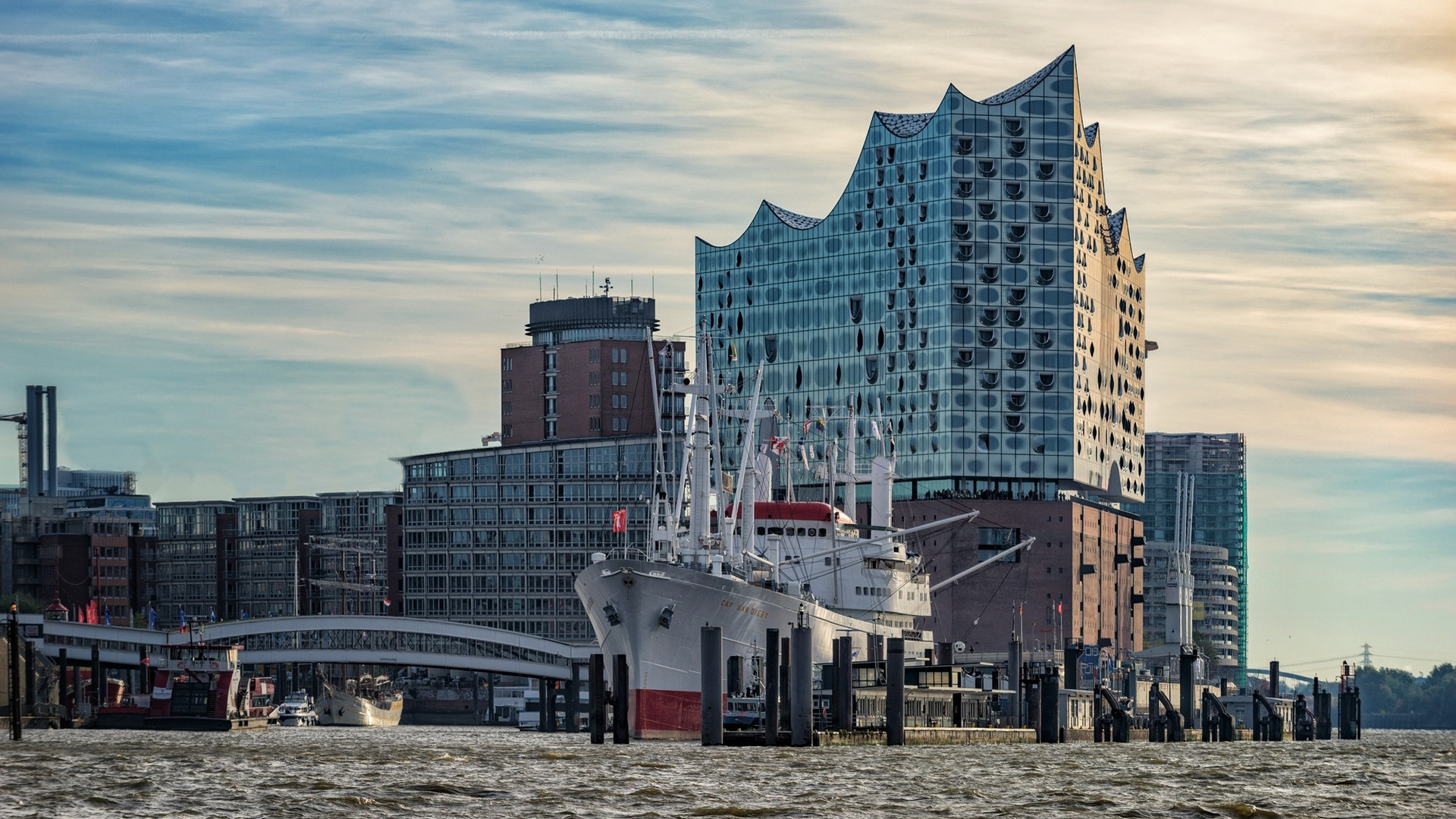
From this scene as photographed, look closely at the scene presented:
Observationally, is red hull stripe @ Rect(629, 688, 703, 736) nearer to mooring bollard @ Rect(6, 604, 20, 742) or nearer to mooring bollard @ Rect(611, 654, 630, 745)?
mooring bollard @ Rect(611, 654, 630, 745)

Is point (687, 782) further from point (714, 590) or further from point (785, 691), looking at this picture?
point (714, 590)

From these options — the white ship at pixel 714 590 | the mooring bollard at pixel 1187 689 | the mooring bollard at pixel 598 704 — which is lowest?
the mooring bollard at pixel 1187 689

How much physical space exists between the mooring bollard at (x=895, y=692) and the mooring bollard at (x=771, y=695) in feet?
18.4

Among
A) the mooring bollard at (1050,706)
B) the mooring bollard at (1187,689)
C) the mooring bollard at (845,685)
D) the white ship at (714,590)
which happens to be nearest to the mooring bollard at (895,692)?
the mooring bollard at (845,685)

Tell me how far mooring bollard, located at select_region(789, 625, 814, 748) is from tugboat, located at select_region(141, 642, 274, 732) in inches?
2175

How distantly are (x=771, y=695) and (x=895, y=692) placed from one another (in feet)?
24.7

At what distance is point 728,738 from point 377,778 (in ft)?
102

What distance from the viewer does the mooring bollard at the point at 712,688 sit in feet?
359

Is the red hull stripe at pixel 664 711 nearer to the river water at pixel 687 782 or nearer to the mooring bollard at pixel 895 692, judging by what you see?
the river water at pixel 687 782

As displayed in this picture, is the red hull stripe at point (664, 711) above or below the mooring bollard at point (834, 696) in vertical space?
below

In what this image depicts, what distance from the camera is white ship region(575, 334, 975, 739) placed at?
131875 millimetres

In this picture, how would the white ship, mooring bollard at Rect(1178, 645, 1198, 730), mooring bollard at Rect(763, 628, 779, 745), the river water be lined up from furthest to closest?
mooring bollard at Rect(1178, 645, 1198, 730) → the white ship → mooring bollard at Rect(763, 628, 779, 745) → the river water

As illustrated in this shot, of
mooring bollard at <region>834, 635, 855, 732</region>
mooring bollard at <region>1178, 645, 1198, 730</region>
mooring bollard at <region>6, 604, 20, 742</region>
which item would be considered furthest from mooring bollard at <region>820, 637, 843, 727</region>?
mooring bollard at <region>1178, 645, 1198, 730</region>

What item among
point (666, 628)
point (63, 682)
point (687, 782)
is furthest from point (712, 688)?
point (63, 682)
